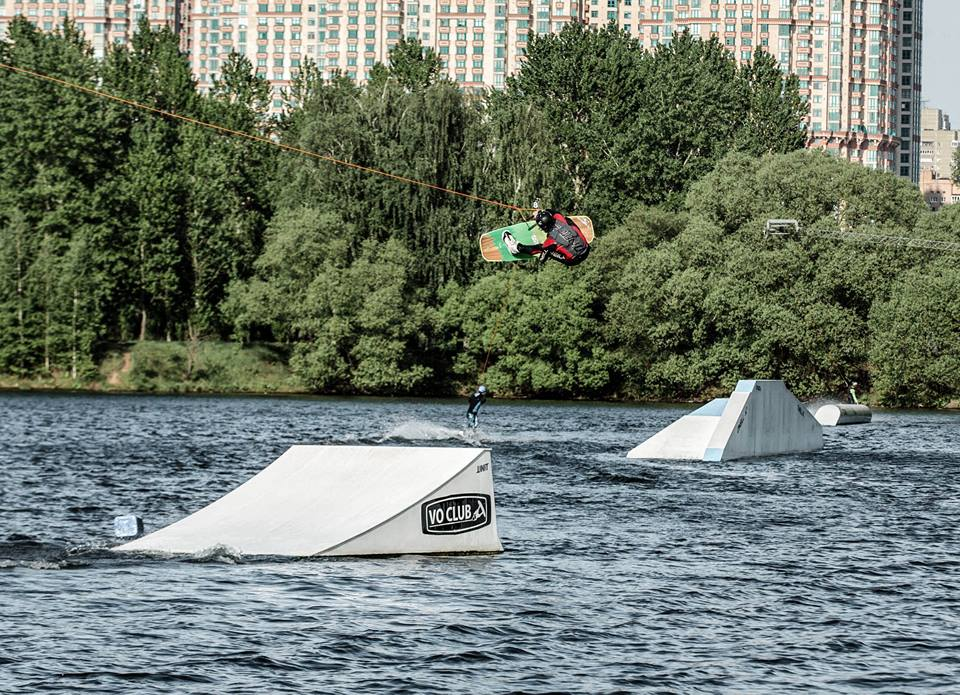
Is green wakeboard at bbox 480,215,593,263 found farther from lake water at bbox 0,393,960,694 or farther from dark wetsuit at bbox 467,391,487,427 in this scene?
dark wetsuit at bbox 467,391,487,427

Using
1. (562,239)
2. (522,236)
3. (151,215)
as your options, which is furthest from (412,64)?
(562,239)

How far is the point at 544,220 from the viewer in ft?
122

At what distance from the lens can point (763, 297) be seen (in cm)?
9606

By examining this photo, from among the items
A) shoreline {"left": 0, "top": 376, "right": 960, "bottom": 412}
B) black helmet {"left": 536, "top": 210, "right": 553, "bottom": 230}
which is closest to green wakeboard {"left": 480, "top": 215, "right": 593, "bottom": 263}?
black helmet {"left": 536, "top": 210, "right": 553, "bottom": 230}

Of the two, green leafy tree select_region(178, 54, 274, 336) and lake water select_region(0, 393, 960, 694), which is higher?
green leafy tree select_region(178, 54, 274, 336)

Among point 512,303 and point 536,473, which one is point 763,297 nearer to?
point 512,303

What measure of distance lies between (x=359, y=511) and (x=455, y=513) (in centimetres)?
158

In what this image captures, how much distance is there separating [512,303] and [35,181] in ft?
116

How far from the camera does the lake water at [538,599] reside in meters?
19.0

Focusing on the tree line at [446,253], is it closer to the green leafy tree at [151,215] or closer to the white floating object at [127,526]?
the green leafy tree at [151,215]

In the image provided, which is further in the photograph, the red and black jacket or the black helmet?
the red and black jacket

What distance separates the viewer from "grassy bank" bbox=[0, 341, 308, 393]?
10544 centimetres

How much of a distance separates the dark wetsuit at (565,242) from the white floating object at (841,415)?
42.7 meters

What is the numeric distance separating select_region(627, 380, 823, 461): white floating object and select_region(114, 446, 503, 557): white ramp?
24.3 meters
